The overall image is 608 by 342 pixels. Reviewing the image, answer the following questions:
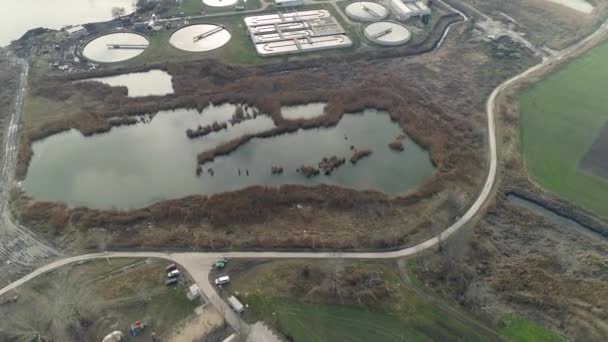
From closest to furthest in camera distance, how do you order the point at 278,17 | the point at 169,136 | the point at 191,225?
1. the point at 191,225
2. the point at 169,136
3. the point at 278,17

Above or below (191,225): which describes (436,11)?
above

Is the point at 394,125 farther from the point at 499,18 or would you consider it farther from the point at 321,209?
the point at 499,18

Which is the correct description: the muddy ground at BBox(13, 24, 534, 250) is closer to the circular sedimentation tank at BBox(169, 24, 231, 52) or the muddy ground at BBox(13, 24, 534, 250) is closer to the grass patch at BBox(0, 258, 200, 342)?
the grass patch at BBox(0, 258, 200, 342)

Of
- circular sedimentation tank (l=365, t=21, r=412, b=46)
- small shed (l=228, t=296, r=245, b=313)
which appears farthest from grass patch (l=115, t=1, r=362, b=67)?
small shed (l=228, t=296, r=245, b=313)

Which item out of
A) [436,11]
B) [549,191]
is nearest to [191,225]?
[549,191]

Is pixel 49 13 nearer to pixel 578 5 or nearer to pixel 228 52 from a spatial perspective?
pixel 228 52

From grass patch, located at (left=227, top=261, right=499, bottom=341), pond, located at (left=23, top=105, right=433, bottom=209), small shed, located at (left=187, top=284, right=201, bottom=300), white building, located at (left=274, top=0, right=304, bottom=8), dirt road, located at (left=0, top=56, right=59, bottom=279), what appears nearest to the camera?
grass patch, located at (left=227, top=261, right=499, bottom=341)
